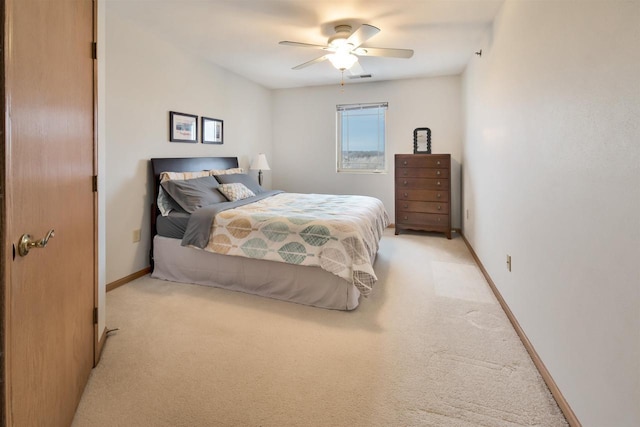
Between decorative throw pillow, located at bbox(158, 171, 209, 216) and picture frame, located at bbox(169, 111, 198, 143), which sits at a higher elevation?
picture frame, located at bbox(169, 111, 198, 143)

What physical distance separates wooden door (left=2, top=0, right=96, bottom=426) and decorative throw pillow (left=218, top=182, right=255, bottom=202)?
6.57 feet

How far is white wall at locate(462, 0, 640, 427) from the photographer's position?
1.14 meters

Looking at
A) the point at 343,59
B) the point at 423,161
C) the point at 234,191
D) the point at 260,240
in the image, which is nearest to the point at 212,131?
the point at 234,191

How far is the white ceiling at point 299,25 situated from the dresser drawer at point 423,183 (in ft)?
5.30

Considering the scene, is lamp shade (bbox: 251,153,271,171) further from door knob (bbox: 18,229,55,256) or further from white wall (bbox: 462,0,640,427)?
door knob (bbox: 18,229,55,256)

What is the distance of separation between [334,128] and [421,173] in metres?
1.77

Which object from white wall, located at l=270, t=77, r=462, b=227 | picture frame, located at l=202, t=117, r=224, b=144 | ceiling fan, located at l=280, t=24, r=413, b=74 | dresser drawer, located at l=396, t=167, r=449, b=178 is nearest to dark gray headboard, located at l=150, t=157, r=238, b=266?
picture frame, located at l=202, t=117, r=224, b=144

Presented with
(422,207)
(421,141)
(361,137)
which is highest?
(361,137)

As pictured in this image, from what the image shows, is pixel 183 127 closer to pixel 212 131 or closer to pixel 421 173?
pixel 212 131

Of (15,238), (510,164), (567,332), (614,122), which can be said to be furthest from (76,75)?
(510,164)

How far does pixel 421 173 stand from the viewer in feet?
16.9

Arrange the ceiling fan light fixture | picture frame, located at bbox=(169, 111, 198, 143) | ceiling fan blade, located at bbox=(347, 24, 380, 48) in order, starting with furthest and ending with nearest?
picture frame, located at bbox=(169, 111, 198, 143) < the ceiling fan light fixture < ceiling fan blade, located at bbox=(347, 24, 380, 48)

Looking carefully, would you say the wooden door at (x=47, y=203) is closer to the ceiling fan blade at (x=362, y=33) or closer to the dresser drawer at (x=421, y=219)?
the ceiling fan blade at (x=362, y=33)

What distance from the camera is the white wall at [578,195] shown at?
3.76 feet
